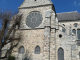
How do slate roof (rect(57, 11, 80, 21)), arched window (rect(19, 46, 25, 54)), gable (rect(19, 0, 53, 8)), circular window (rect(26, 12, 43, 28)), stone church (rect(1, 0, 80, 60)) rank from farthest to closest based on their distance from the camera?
slate roof (rect(57, 11, 80, 21)) < gable (rect(19, 0, 53, 8)) < circular window (rect(26, 12, 43, 28)) < arched window (rect(19, 46, 25, 54)) < stone church (rect(1, 0, 80, 60))

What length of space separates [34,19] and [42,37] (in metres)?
3.45

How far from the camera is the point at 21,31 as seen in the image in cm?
1524

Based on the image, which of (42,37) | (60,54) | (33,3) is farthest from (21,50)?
(33,3)

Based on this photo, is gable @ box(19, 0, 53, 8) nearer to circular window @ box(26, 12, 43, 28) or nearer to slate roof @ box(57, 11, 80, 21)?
circular window @ box(26, 12, 43, 28)

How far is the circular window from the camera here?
15.6 m

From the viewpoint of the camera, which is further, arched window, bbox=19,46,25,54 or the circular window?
the circular window

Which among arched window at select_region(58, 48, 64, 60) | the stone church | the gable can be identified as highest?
the gable

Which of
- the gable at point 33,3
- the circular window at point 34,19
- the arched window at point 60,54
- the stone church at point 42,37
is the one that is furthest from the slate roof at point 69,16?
the arched window at point 60,54

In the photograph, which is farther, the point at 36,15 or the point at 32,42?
the point at 36,15

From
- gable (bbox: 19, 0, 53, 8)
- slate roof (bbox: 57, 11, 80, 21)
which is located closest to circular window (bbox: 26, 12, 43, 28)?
gable (bbox: 19, 0, 53, 8)

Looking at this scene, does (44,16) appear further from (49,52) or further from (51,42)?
(49,52)

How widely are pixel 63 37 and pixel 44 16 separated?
4324 millimetres

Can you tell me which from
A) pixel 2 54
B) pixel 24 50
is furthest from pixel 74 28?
pixel 2 54

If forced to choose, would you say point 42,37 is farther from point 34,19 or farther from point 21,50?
point 21,50
